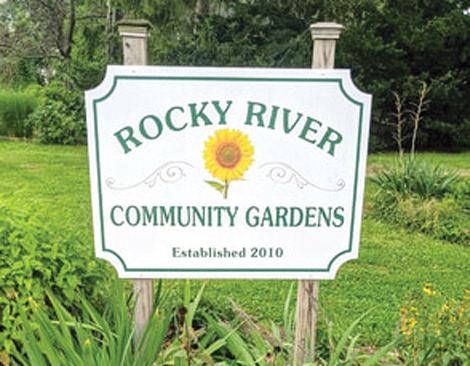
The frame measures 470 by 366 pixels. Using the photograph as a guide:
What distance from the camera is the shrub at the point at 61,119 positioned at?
440 inches

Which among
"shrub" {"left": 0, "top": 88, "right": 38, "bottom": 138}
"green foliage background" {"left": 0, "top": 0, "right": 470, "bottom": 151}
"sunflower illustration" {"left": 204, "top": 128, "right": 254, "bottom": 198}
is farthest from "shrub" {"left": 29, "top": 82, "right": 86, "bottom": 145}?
"sunflower illustration" {"left": 204, "top": 128, "right": 254, "bottom": 198}

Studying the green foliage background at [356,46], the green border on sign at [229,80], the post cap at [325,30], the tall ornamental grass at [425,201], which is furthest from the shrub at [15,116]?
the post cap at [325,30]

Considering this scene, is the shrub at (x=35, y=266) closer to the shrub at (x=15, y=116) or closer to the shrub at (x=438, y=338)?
the shrub at (x=438, y=338)

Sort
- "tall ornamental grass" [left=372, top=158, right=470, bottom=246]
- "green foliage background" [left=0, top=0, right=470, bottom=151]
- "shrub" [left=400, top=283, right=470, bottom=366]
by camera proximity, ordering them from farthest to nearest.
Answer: "green foliage background" [left=0, top=0, right=470, bottom=151] < "tall ornamental grass" [left=372, top=158, right=470, bottom=246] < "shrub" [left=400, top=283, right=470, bottom=366]

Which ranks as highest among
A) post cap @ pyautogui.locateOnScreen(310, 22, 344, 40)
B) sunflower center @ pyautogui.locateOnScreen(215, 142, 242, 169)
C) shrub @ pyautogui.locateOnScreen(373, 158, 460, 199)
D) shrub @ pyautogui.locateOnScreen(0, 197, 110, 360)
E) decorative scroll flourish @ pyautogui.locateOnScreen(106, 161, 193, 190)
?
post cap @ pyautogui.locateOnScreen(310, 22, 344, 40)

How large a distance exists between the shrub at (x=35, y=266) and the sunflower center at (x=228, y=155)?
2.54 ft

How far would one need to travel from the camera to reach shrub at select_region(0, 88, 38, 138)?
11.9 m

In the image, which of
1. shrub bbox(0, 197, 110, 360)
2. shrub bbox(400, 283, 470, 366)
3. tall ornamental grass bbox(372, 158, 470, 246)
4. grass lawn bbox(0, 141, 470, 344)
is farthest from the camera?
tall ornamental grass bbox(372, 158, 470, 246)

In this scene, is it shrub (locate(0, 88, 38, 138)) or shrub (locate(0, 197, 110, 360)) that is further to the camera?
shrub (locate(0, 88, 38, 138))

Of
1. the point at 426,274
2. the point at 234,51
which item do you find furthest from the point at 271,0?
the point at 426,274

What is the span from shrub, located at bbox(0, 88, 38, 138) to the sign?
1097 cm

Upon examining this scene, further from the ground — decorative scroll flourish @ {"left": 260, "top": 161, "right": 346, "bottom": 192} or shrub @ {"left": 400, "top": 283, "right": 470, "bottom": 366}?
decorative scroll flourish @ {"left": 260, "top": 161, "right": 346, "bottom": 192}

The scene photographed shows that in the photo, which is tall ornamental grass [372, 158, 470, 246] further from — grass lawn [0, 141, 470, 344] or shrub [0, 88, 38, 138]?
shrub [0, 88, 38, 138]

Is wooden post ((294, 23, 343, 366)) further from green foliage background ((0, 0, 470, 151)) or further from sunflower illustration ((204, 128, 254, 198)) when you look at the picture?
green foliage background ((0, 0, 470, 151))
